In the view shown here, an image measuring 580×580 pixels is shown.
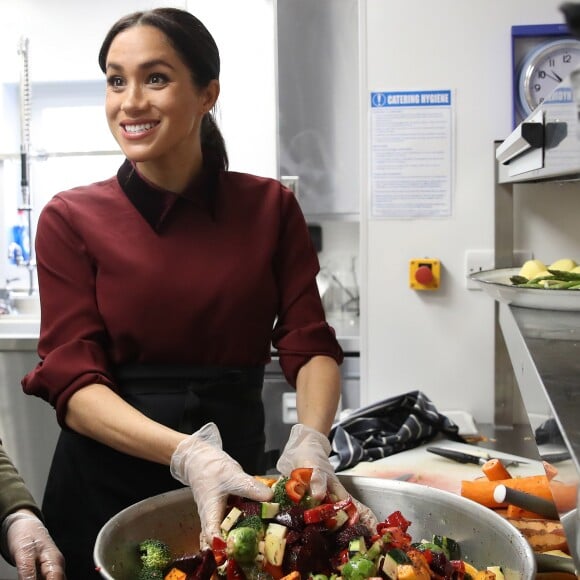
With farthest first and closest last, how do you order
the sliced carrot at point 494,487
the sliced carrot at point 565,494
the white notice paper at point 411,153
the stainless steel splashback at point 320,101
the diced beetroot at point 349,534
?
the stainless steel splashback at point 320,101 → the white notice paper at point 411,153 → the sliced carrot at point 494,487 → the diced beetroot at point 349,534 → the sliced carrot at point 565,494

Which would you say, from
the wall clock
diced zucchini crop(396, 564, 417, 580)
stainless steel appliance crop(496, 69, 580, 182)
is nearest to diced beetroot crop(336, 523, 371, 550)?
diced zucchini crop(396, 564, 417, 580)

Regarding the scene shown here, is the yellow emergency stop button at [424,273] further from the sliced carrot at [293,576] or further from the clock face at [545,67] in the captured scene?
the sliced carrot at [293,576]

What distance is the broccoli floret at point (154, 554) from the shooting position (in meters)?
0.98

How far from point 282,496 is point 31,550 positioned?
17.2 inches

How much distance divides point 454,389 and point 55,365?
1.48m

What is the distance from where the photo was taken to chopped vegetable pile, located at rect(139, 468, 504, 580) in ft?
2.97

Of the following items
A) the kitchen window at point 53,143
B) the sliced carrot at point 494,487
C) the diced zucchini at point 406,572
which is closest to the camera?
the diced zucchini at point 406,572

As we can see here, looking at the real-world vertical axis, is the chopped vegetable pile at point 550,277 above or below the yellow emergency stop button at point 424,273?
above

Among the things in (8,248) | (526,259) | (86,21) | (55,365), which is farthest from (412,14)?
(8,248)

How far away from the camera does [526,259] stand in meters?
2.45

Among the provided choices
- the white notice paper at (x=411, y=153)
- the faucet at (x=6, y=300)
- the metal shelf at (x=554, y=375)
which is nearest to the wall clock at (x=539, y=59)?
the white notice paper at (x=411, y=153)

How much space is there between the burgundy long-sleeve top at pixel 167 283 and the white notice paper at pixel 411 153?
3.18 feet

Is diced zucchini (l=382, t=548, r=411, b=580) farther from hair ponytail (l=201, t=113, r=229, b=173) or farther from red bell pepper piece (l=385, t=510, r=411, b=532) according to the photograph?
hair ponytail (l=201, t=113, r=229, b=173)

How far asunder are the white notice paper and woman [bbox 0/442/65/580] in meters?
1.51
